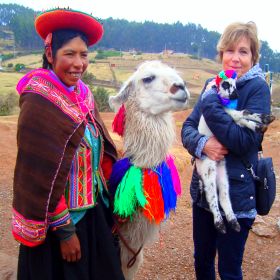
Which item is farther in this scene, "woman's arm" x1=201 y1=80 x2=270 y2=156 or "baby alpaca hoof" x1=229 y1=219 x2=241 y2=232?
"baby alpaca hoof" x1=229 y1=219 x2=241 y2=232

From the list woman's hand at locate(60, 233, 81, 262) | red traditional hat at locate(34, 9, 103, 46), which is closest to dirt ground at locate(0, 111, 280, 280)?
woman's hand at locate(60, 233, 81, 262)

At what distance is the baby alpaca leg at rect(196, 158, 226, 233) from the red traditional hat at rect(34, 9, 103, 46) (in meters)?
0.99

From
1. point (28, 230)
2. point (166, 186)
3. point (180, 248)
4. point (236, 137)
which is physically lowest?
point (180, 248)

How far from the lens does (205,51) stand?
226ft

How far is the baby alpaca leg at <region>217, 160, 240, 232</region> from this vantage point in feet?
6.34

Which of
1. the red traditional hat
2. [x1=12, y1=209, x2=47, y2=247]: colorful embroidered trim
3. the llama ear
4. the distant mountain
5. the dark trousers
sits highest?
the distant mountain

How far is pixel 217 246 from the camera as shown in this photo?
2137 millimetres

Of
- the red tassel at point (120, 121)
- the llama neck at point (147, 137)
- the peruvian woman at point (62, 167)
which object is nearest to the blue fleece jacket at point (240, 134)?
the llama neck at point (147, 137)

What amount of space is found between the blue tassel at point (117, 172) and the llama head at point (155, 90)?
12.4 inches

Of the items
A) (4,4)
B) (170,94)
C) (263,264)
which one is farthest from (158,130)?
(4,4)

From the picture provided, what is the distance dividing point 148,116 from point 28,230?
863 mm

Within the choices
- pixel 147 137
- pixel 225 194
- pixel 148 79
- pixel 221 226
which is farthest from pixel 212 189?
pixel 148 79

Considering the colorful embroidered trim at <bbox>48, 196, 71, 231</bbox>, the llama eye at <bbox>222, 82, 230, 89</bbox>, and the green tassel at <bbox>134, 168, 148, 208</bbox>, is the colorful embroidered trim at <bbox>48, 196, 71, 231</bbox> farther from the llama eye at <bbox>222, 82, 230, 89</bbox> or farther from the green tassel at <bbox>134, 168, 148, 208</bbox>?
the llama eye at <bbox>222, 82, 230, 89</bbox>

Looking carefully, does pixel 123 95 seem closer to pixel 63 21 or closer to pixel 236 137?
pixel 63 21
